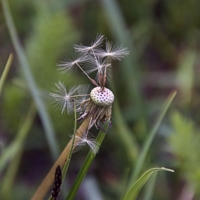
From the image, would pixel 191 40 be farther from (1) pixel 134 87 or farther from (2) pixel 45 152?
(2) pixel 45 152

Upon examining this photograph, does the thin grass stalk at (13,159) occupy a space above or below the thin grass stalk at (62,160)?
below

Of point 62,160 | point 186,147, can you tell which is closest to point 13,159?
point 186,147

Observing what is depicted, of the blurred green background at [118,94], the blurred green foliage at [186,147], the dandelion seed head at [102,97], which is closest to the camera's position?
the dandelion seed head at [102,97]

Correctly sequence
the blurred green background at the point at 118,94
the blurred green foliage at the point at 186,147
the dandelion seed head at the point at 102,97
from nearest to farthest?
1. the dandelion seed head at the point at 102,97
2. the blurred green foliage at the point at 186,147
3. the blurred green background at the point at 118,94

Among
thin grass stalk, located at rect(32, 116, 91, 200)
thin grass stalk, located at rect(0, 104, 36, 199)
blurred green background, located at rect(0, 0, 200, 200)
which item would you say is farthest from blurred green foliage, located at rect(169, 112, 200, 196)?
thin grass stalk, located at rect(32, 116, 91, 200)

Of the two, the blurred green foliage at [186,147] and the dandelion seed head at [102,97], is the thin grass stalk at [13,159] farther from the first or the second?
the dandelion seed head at [102,97]

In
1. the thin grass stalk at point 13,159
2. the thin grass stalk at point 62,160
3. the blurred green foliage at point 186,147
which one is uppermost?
the thin grass stalk at point 62,160

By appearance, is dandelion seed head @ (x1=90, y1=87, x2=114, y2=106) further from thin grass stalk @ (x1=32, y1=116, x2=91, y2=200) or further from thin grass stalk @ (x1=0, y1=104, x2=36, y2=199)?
thin grass stalk @ (x1=0, y1=104, x2=36, y2=199)

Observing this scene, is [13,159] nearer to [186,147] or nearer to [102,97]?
[186,147]

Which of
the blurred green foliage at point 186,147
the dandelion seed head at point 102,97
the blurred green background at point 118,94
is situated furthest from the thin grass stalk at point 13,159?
the dandelion seed head at point 102,97
